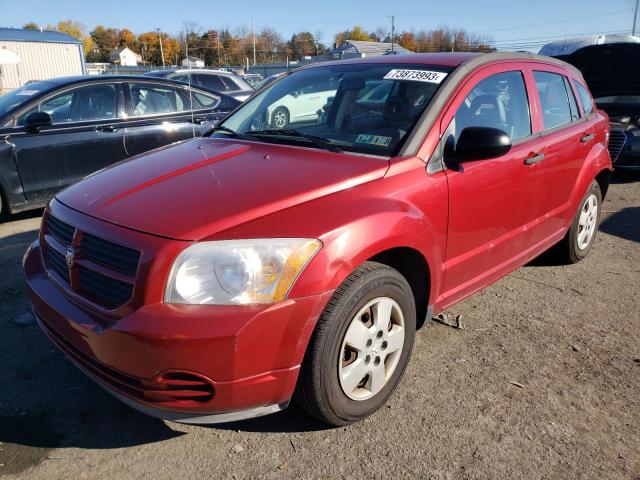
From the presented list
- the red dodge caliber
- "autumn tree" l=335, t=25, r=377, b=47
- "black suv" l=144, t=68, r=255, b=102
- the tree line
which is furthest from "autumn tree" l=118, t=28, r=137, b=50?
the red dodge caliber

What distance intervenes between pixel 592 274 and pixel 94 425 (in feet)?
13.3

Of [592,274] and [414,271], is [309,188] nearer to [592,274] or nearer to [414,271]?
[414,271]

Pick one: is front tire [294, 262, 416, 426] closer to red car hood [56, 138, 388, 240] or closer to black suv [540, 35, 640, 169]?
red car hood [56, 138, 388, 240]

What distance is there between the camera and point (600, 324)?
3635 millimetres

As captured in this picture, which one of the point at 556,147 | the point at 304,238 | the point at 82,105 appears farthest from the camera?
the point at 82,105

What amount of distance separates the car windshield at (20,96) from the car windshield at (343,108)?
336 cm

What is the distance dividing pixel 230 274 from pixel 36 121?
4.73 m

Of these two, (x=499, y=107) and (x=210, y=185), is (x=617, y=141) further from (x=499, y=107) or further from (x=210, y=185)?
(x=210, y=185)

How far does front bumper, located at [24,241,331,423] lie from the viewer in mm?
1998

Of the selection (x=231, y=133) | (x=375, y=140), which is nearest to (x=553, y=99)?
(x=375, y=140)

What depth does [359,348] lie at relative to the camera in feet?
8.03

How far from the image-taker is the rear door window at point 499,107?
3.10m

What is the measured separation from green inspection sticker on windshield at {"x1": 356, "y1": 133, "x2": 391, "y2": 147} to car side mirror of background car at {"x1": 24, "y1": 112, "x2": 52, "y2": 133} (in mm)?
4260

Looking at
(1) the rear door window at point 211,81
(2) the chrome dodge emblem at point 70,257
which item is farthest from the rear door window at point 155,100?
(1) the rear door window at point 211,81
